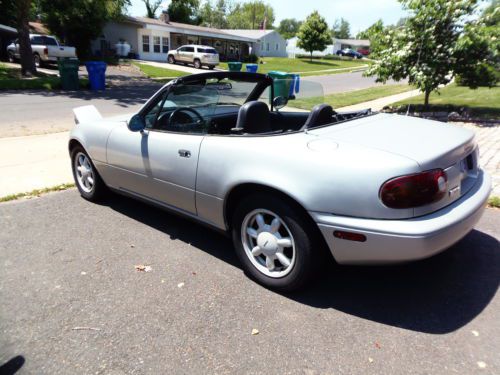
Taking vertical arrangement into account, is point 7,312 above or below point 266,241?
Result: below

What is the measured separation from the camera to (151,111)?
3947mm

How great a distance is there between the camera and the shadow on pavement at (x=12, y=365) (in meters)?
2.26

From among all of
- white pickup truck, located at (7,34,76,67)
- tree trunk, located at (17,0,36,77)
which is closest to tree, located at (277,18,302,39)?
white pickup truck, located at (7,34,76,67)

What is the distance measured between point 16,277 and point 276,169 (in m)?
2.26

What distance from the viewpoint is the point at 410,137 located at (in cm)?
295

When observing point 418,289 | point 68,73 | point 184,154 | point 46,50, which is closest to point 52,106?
point 68,73

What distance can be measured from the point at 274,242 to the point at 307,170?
0.63 metres

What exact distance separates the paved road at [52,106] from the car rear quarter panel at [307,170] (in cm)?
717

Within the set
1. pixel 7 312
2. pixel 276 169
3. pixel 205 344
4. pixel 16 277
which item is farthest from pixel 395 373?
pixel 16 277

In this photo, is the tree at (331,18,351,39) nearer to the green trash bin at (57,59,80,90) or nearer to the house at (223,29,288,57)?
the house at (223,29,288,57)

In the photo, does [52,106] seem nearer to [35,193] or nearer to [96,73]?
[96,73]

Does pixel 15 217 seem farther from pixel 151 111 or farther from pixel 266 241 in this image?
pixel 266 241

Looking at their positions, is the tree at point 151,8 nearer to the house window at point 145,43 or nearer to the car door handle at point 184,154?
the house window at point 145,43

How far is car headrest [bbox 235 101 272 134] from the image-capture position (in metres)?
3.27
